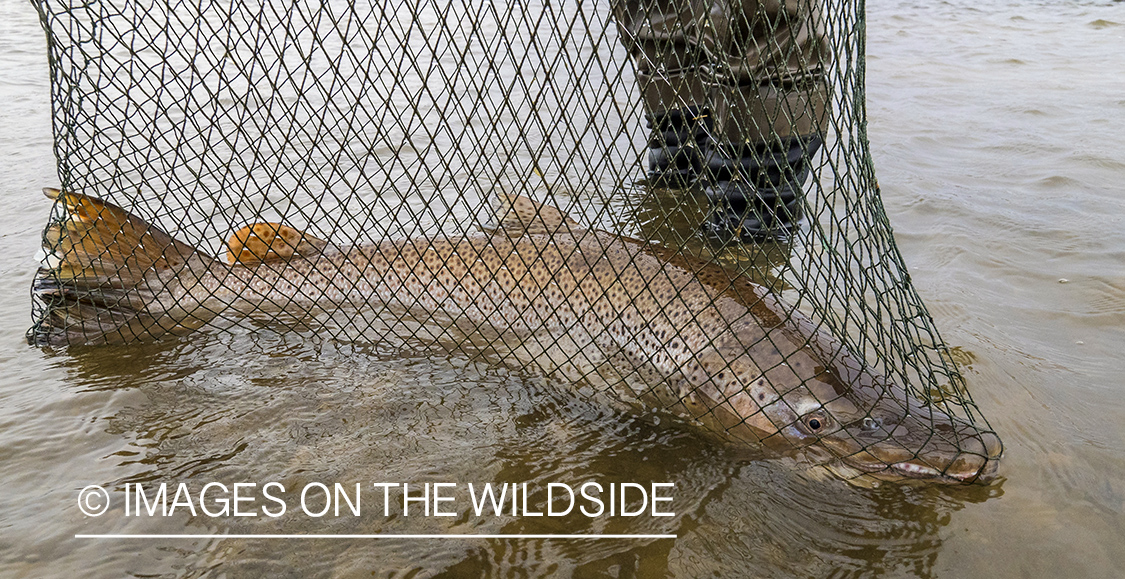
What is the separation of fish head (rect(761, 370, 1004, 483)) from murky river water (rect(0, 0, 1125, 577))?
0.10m

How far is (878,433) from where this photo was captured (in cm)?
245

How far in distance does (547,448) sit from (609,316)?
68 centimetres

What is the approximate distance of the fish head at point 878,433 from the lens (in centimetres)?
236

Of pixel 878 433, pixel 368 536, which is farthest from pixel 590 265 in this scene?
pixel 368 536

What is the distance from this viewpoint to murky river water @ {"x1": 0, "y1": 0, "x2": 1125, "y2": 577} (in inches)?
86.8

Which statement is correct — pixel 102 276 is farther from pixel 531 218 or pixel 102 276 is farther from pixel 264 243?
pixel 531 218

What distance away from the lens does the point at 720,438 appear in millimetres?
2770

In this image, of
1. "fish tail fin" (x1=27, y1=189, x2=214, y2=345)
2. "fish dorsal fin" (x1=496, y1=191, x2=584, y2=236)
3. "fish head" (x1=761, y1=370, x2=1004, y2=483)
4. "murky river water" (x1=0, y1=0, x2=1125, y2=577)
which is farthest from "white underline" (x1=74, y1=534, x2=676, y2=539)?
"fish dorsal fin" (x1=496, y1=191, x2=584, y2=236)

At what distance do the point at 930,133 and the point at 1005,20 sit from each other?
6.76 metres

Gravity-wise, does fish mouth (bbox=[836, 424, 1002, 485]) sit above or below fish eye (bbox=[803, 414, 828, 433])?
below

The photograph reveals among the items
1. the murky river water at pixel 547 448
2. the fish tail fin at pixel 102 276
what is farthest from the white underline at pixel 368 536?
the fish tail fin at pixel 102 276

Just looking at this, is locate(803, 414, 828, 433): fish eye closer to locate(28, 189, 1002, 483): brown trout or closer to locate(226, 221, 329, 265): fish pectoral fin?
locate(28, 189, 1002, 483): brown trout

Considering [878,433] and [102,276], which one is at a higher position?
[102,276]

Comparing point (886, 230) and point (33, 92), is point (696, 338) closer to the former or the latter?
point (886, 230)
